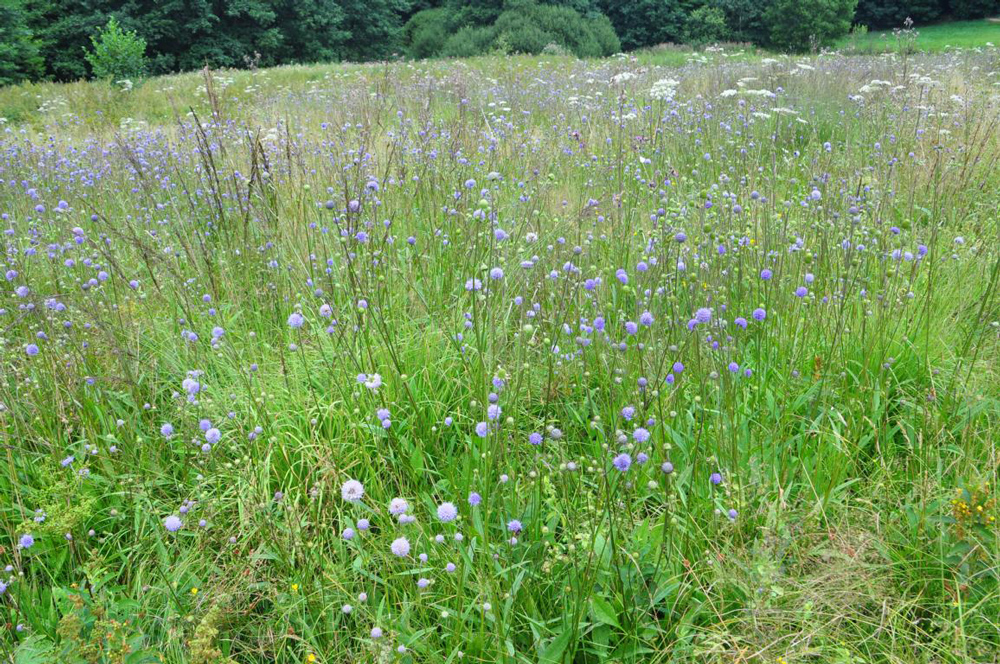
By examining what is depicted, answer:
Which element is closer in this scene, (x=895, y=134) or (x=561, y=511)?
(x=561, y=511)

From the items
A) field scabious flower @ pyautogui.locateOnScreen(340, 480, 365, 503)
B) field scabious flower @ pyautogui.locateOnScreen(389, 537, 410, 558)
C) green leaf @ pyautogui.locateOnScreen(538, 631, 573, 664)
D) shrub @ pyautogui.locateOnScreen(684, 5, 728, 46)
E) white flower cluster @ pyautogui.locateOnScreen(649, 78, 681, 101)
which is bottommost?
green leaf @ pyautogui.locateOnScreen(538, 631, 573, 664)

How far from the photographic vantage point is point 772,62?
8633mm

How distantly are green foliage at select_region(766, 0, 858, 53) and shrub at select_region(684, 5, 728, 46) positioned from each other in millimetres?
2286

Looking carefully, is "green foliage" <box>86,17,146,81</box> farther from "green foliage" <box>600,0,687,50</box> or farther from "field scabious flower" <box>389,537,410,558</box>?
"green foliage" <box>600,0,687,50</box>

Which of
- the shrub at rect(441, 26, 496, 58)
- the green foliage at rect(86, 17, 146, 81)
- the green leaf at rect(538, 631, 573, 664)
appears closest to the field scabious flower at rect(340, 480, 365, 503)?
the green leaf at rect(538, 631, 573, 664)

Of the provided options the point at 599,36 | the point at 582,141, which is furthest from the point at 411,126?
the point at 599,36

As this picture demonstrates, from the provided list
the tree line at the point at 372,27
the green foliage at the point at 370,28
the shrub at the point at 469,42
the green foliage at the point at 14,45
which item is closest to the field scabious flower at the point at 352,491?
the tree line at the point at 372,27

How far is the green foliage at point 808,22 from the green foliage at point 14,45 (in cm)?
2959

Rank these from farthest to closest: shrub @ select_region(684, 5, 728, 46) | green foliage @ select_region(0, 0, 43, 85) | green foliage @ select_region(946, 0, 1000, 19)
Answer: green foliage @ select_region(946, 0, 1000, 19), shrub @ select_region(684, 5, 728, 46), green foliage @ select_region(0, 0, 43, 85)

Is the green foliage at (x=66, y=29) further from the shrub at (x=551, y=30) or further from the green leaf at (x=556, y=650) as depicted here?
the green leaf at (x=556, y=650)

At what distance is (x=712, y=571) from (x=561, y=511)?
451 millimetres

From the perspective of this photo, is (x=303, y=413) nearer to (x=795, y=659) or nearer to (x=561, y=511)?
(x=561, y=511)

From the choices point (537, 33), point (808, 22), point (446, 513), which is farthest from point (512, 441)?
point (808, 22)

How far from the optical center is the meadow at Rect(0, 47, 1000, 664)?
1566mm
